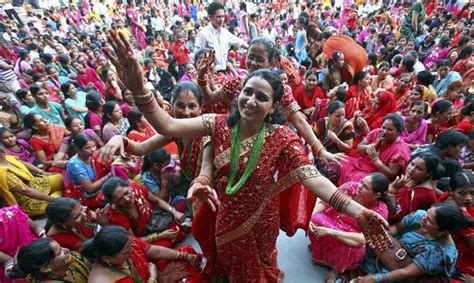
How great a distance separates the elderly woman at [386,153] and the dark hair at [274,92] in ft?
4.71

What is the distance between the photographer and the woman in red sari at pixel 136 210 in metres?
2.39

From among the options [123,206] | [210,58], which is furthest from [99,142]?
[210,58]

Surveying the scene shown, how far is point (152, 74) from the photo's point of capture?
6984 millimetres

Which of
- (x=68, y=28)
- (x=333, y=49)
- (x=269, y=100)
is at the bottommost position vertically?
(x=68, y=28)

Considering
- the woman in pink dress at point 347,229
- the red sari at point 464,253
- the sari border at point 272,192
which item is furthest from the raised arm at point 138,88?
the red sari at point 464,253

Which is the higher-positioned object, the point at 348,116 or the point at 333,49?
the point at 333,49

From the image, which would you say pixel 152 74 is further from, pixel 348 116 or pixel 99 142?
pixel 348 116

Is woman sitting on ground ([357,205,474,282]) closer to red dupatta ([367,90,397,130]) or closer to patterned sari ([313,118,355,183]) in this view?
patterned sari ([313,118,355,183])

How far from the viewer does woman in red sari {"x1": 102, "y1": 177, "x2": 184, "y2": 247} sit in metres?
2.39

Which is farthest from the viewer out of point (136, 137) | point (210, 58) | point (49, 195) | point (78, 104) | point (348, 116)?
point (78, 104)

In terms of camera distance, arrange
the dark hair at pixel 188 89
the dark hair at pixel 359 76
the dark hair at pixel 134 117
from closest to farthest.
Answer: the dark hair at pixel 188 89
the dark hair at pixel 134 117
the dark hair at pixel 359 76

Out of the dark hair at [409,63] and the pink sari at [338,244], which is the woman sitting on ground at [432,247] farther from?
the dark hair at [409,63]

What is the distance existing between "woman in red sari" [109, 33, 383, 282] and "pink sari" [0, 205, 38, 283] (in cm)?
164

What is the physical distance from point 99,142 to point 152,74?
3.62m
